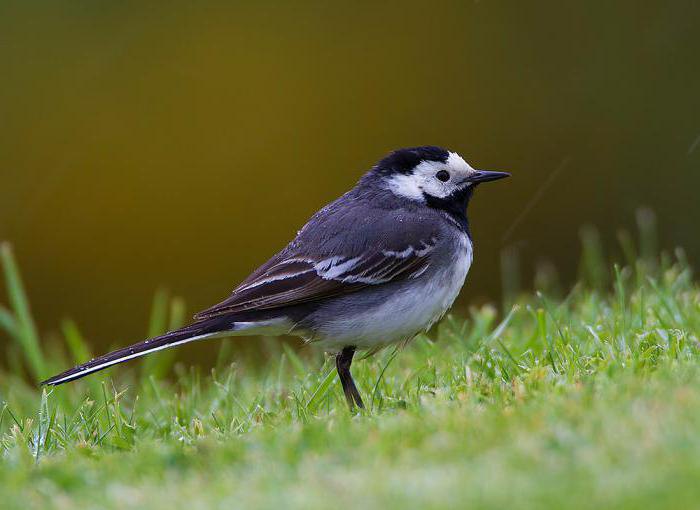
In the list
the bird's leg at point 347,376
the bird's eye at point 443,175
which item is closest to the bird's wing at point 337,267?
the bird's leg at point 347,376

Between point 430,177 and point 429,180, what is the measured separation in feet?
0.06

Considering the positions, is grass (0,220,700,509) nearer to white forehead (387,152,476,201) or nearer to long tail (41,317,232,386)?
long tail (41,317,232,386)

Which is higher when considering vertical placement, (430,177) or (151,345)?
(430,177)

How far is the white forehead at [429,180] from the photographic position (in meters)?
5.93

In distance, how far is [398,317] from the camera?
209 inches

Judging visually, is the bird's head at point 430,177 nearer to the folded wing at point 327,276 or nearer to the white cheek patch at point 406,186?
the white cheek patch at point 406,186

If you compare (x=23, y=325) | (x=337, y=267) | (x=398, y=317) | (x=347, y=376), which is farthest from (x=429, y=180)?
(x=23, y=325)

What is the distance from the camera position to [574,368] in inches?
183

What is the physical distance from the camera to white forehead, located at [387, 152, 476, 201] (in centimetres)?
593

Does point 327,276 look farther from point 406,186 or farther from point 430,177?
point 430,177

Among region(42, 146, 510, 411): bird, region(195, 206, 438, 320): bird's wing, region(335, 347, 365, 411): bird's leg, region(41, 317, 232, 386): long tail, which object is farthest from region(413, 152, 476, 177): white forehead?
region(41, 317, 232, 386): long tail

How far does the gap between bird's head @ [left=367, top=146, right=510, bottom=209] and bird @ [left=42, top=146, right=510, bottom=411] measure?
283 mm

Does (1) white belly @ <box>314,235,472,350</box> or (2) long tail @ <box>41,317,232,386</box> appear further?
(1) white belly @ <box>314,235,472,350</box>

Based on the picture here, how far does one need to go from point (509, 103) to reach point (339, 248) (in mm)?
6714
